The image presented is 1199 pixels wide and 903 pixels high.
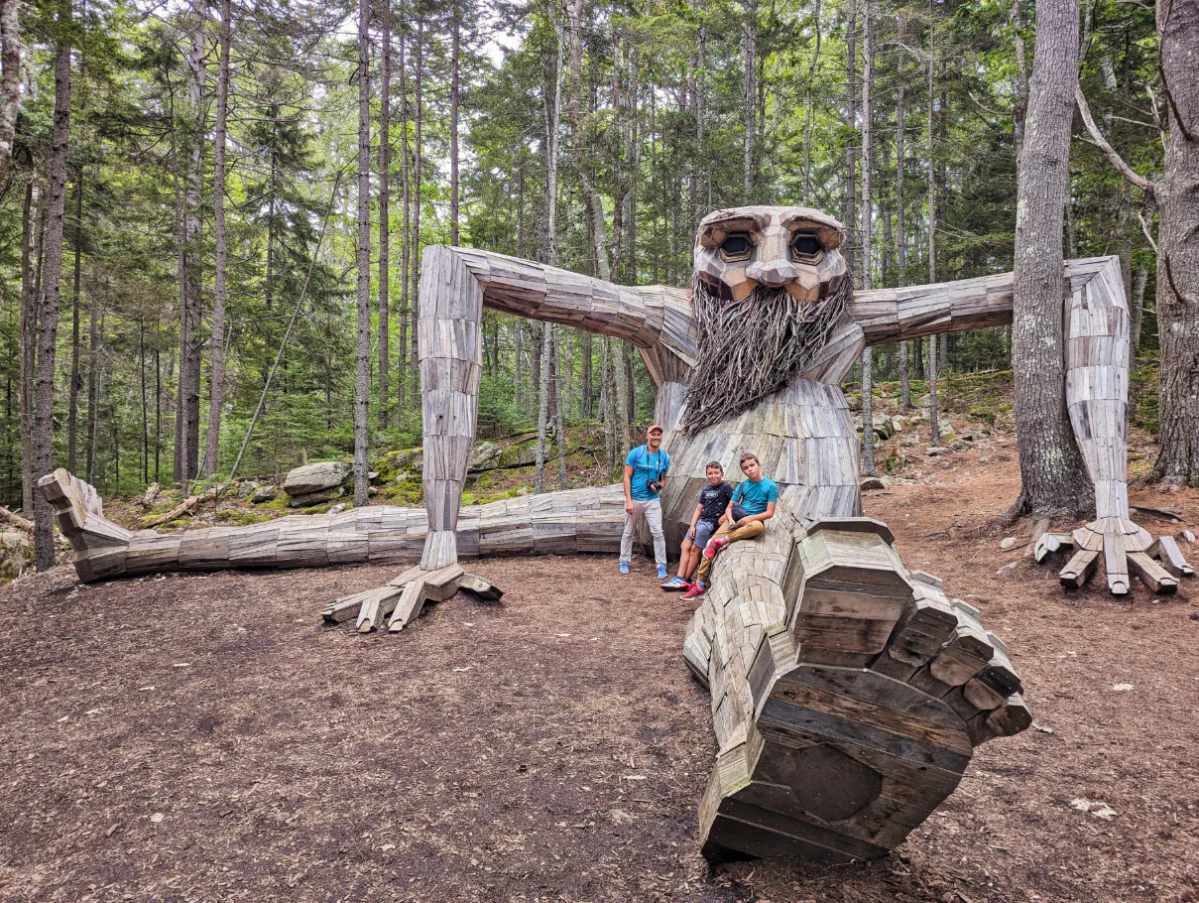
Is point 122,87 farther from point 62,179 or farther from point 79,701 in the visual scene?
point 79,701

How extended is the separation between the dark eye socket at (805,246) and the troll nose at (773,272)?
0.69 ft

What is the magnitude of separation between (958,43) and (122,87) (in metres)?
14.8

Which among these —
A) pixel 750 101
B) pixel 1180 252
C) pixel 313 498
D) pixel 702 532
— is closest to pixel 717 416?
pixel 702 532

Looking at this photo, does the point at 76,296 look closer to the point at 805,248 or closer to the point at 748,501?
the point at 805,248

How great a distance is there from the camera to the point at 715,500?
3.88 metres

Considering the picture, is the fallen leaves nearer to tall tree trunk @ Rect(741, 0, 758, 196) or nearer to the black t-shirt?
the black t-shirt

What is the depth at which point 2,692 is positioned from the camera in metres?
2.70

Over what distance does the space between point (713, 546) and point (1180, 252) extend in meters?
4.62

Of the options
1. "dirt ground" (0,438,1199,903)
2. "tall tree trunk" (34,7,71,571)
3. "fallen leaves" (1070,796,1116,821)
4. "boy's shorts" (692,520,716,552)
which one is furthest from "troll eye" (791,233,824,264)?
"tall tree trunk" (34,7,71,571)

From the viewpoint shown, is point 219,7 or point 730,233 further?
point 219,7

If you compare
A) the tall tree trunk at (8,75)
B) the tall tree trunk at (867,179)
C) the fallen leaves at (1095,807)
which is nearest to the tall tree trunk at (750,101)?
the tall tree trunk at (867,179)

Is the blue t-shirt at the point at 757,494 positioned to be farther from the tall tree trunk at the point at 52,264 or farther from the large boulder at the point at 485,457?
the large boulder at the point at 485,457

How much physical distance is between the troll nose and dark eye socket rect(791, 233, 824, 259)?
8.3 inches

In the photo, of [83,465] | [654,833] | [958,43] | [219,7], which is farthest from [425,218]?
[654,833]
